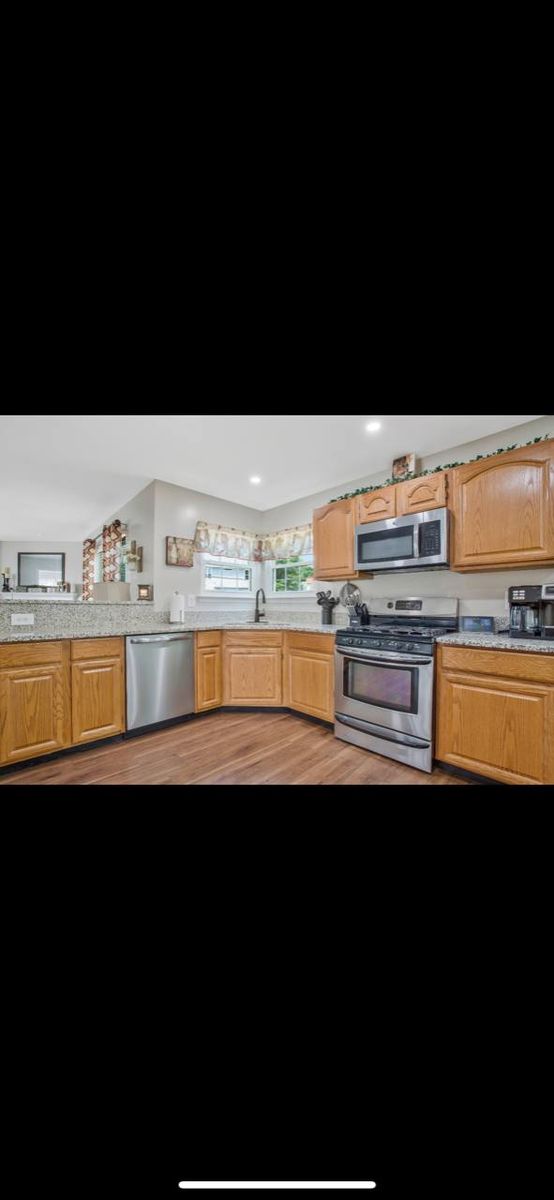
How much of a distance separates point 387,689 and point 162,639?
1813mm

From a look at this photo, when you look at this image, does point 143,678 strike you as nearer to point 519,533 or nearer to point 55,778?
point 55,778

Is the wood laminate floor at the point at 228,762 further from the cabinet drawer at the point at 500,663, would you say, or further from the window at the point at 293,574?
the window at the point at 293,574

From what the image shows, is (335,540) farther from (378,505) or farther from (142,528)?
(142,528)

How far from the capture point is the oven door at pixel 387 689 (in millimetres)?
2264

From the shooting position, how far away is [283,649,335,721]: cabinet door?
3.02 metres

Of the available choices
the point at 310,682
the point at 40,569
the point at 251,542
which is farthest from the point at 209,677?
the point at 40,569

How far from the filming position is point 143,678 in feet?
9.53

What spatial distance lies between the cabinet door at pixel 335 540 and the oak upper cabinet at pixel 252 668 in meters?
0.81

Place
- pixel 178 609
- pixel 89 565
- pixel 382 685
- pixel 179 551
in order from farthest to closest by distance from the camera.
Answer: pixel 89 565, pixel 179 551, pixel 178 609, pixel 382 685

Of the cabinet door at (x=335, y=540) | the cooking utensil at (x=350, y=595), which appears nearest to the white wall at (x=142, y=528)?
the cabinet door at (x=335, y=540)

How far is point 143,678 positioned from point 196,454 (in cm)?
186

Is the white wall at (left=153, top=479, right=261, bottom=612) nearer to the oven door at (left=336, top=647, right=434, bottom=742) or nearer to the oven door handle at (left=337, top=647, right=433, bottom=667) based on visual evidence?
the oven door at (left=336, top=647, right=434, bottom=742)

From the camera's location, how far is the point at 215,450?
286 cm
